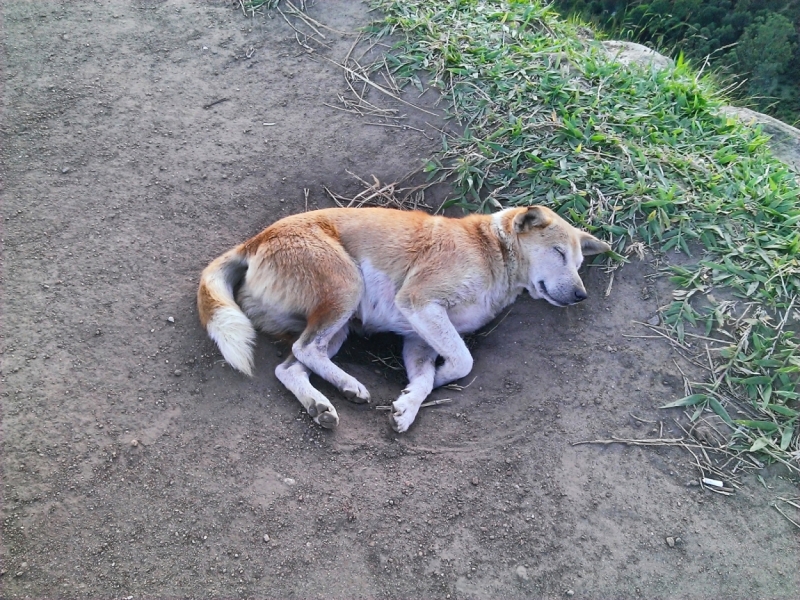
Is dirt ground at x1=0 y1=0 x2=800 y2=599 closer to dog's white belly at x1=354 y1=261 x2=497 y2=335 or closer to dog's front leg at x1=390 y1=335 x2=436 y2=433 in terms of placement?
dog's front leg at x1=390 y1=335 x2=436 y2=433

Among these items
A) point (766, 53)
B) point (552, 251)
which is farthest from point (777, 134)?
point (552, 251)

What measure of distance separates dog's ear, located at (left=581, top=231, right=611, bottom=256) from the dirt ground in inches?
7.4

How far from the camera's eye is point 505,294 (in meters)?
4.66

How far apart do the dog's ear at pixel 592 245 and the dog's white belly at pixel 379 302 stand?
1.46 meters

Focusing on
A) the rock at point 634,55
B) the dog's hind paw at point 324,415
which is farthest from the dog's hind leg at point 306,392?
the rock at point 634,55

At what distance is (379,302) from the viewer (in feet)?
14.7

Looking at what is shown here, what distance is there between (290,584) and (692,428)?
2.57 m

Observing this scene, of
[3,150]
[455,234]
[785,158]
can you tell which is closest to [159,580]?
[455,234]

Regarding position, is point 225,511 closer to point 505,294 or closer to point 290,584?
point 290,584

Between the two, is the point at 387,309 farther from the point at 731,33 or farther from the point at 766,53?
the point at 731,33

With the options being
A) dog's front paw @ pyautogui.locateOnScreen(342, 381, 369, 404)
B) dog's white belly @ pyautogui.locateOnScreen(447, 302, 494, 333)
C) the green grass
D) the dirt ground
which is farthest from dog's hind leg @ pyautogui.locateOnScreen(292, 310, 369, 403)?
the green grass

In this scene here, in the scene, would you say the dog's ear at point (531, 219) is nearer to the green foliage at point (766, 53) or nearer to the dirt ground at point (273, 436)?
the dirt ground at point (273, 436)

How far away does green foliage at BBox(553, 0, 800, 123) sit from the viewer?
808 cm

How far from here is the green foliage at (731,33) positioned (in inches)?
318
